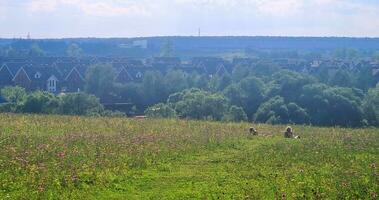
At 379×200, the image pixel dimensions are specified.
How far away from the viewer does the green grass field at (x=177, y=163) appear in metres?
12.7

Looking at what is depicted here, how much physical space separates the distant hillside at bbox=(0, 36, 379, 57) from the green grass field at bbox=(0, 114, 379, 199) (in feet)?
362

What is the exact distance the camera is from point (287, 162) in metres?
16.6

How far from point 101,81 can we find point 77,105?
1805cm

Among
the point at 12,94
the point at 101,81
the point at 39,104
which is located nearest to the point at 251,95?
the point at 101,81

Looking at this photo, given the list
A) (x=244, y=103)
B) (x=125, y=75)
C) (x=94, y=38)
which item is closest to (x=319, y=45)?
(x=94, y=38)

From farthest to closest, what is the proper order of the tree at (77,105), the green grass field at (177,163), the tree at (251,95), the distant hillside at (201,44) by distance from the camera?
1. the distant hillside at (201,44)
2. the tree at (251,95)
3. the tree at (77,105)
4. the green grass field at (177,163)

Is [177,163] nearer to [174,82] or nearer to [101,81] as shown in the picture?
[174,82]

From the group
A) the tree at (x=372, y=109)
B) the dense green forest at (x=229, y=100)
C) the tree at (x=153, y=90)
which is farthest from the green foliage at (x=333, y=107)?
the tree at (x=153, y=90)

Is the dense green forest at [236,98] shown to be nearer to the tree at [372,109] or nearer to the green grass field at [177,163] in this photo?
the tree at [372,109]

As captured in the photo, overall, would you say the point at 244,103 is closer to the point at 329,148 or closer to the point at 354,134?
the point at 354,134

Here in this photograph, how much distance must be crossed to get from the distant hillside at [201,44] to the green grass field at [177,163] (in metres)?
110

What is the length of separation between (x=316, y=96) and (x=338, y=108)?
2301mm

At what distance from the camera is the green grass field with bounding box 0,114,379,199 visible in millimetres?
12711

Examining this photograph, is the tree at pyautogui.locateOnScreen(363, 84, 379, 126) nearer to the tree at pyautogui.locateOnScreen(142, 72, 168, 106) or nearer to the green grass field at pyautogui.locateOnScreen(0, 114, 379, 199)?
the green grass field at pyautogui.locateOnScreen(0, 114, 379, 199)
